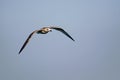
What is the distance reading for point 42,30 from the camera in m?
12.0

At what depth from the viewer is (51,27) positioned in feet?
39.9

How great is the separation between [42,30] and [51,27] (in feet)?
1.73

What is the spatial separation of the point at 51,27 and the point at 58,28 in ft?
1.74

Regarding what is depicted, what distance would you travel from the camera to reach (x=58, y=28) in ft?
41.1

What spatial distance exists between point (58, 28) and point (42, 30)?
39.9 inches
